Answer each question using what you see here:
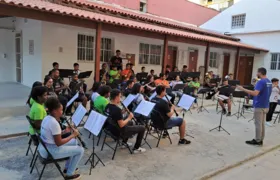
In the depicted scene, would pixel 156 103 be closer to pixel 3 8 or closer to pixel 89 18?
pixel 89 18

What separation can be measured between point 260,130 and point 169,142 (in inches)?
85.5

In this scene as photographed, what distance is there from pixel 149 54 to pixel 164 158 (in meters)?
9.73

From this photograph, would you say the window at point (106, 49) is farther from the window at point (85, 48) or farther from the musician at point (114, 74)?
the musician at point (114, 74)

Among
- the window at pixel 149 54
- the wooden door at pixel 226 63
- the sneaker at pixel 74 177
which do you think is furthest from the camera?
the wooden door at pixel 226 63

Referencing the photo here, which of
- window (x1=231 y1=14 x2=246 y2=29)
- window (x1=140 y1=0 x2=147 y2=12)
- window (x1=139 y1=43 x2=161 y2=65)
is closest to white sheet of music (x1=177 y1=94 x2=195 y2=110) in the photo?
window (x1=139 y1=43 x2=161 y2=65)

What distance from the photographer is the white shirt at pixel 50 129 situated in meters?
3.12

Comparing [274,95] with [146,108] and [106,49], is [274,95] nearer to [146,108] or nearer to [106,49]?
[146,108]

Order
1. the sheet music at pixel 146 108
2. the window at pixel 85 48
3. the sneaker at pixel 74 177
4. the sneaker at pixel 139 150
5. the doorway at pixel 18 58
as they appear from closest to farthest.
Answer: the sneaker at pixel 74 177, the sneaker at pixel 139 150, the sheet music at pixel 146 108, the window at pixel 85 48, the doorway at pixel 18 58

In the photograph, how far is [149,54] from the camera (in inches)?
535

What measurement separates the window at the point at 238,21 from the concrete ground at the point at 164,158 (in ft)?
48.9

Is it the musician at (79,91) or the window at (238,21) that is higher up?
the window at (238,21)

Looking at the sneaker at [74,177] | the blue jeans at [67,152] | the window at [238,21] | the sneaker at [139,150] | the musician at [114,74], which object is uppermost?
the window at [238,21]

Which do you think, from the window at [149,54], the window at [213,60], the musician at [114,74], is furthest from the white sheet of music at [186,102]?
the window at [213,60]

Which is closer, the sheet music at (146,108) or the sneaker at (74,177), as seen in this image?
the sneaker at (74,177)
